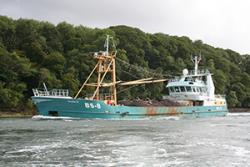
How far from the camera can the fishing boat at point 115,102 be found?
191 feet

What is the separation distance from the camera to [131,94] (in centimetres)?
9694

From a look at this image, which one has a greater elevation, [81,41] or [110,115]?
[81,41]

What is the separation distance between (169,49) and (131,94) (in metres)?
31.6

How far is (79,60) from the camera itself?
3649 inches

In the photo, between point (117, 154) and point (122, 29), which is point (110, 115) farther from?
point (122, 29)

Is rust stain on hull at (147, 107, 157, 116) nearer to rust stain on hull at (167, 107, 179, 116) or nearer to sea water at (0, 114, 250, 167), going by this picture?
rust stain on hull at (167, 107, 179, 116)

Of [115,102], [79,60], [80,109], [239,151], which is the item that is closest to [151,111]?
[115,102]

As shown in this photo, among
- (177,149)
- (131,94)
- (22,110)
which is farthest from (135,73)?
(177,149)

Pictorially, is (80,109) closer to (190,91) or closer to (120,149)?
(190,91)

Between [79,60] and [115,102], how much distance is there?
102ft

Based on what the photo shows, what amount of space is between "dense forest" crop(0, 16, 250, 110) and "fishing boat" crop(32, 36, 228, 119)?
37.4 feet

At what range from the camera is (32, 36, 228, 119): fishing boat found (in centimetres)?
5816

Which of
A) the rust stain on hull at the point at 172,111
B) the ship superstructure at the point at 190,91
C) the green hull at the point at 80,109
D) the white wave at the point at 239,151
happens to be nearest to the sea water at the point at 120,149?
the white wave at the point at 239,151

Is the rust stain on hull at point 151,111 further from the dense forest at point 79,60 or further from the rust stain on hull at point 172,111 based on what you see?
the dense forest at point 79,60
